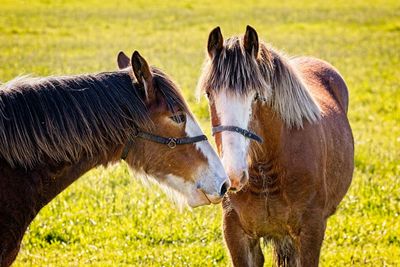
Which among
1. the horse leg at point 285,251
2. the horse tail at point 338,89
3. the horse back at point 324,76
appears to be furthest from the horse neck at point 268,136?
the horse tail at point 338,89

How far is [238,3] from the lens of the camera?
3859 cm

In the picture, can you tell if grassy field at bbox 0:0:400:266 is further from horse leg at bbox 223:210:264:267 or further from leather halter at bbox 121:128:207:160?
horse leg at bbox 223:210:264:267

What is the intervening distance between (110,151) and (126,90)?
0.43 metres

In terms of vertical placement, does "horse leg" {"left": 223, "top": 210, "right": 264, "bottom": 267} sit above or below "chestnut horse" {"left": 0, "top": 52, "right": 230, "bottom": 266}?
below

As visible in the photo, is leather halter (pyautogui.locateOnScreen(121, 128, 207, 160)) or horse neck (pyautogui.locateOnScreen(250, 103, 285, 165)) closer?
leather halter (pyautogui.locateOnScreen(121, 128, 207, 160))

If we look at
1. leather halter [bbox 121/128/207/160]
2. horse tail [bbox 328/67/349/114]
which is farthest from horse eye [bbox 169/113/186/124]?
horse tail [bbox 328/67/349/114]

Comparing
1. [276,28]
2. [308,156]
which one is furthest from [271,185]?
[276,28]

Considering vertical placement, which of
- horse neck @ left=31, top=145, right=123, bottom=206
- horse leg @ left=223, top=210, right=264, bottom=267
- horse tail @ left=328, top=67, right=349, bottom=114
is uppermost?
horse neck @ left=31, top=145, right=123, bottom=206

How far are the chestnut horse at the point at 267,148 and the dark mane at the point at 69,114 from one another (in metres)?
0.55

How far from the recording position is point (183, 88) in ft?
52.0

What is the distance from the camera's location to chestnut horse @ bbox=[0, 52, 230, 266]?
4203 millimetres

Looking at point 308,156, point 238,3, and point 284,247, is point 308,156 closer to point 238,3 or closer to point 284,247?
point 284,247

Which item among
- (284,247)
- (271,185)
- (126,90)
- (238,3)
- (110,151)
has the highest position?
(126,90)

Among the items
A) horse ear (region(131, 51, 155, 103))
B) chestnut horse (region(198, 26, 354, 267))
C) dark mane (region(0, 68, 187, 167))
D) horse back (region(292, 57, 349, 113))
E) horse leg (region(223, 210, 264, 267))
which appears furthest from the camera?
horse back (region(292, 57, 349, 113))
